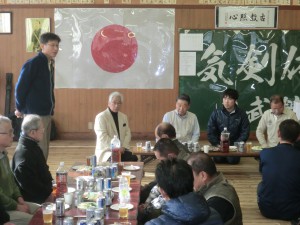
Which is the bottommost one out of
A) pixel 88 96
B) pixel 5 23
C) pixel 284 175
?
pixel 284 175

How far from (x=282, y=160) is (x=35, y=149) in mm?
2158

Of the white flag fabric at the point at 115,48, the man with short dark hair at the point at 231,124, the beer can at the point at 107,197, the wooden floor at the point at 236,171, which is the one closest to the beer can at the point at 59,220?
the beer can at the point at 107,197

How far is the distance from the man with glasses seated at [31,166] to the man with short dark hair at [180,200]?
1.50m

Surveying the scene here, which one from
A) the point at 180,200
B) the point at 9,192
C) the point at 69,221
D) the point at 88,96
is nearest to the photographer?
the point at 180,200

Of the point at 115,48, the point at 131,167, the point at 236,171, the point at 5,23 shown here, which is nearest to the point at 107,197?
the point at 131,167

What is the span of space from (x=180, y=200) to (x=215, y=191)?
595mm

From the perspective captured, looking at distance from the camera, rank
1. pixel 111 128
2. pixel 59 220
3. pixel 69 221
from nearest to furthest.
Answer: pixel 69 221 < pixel 59 220 < pixel 111 128

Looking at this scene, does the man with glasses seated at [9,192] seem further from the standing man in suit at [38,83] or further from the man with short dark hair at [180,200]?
the standing man in suit at [38,83]

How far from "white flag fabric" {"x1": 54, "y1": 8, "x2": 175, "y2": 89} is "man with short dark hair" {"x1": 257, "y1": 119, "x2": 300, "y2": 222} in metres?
4.28

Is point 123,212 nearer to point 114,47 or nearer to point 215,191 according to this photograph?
point 215,191

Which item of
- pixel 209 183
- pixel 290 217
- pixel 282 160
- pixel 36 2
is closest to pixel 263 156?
pixel 282 160

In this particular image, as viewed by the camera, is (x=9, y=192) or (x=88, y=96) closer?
(x=9, y=192)

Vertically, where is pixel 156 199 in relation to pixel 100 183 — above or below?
below

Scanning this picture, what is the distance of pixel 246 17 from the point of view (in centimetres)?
809
